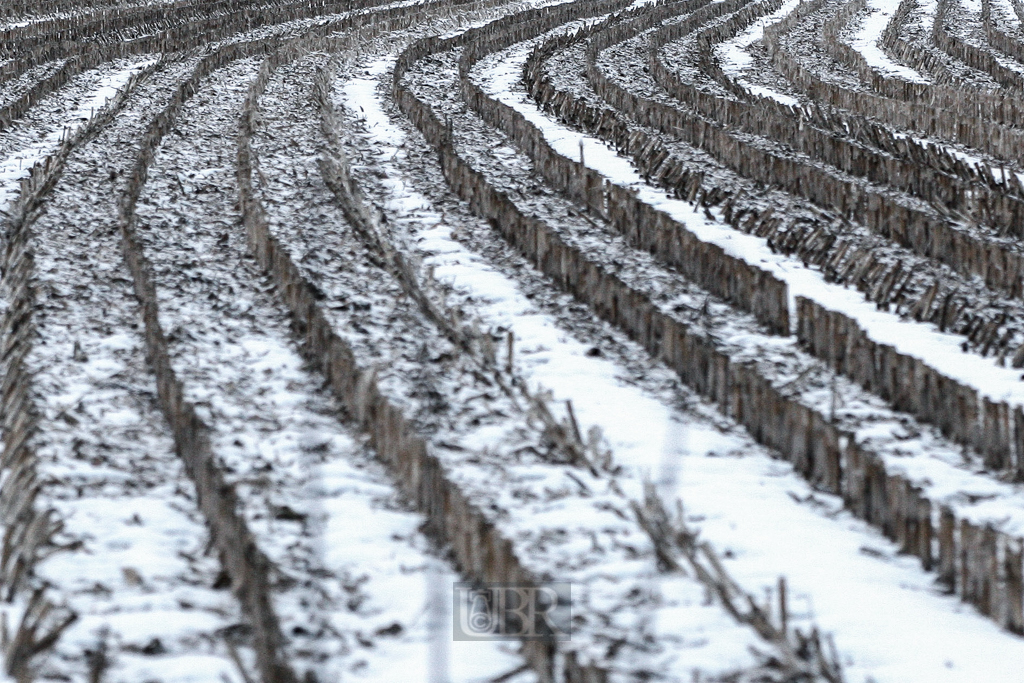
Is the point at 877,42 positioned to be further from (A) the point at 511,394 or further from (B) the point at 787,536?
(B) the point at 787,536

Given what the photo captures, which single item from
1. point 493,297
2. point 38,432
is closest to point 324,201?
point 493,297

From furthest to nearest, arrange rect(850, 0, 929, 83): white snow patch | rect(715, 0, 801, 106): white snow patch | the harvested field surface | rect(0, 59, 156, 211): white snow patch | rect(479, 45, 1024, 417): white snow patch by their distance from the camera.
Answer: rect(850, 0, 929, 83): white snow patch
rect(715, 0, 801, 106): white snow patch
rect(0, 59, 156, 211): white snow patch
rect(479, 45, 1024, 417): white snow patch
the harvested field surface

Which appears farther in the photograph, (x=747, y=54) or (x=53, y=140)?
(x=747, y=54)

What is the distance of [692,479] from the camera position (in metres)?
4.76

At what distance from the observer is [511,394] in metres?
5.48

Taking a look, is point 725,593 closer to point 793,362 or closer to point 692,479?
point 692,479

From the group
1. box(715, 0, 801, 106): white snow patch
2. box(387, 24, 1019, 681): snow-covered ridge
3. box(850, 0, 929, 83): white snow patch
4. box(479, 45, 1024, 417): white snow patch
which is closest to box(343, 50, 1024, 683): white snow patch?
box(387, 24, 1019, 681): snow-covered ridge

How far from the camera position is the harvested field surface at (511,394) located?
3719mm

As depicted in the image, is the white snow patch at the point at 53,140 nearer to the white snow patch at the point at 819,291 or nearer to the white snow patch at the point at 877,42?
the white snow patch at the point at 819,291

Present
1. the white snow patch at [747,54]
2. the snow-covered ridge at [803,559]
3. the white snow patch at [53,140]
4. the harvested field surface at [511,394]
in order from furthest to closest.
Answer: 1. the white snow patch at [747,54]
2. the white snow patch at [53,140]
3. the harvested field surface at [511,394]
4. the snow-covered ridge at [803,559]

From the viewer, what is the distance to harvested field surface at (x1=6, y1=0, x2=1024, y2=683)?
3.72 metres

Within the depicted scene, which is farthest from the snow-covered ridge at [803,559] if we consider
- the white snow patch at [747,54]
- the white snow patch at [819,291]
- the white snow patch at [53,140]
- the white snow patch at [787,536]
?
the white snow patch at [747,54]

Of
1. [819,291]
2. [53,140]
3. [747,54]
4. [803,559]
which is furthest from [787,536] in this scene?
[747,54]

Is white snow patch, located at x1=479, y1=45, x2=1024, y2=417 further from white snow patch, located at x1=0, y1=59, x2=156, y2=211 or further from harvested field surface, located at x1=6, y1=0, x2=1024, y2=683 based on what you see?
white snow patch, located at x1=0, y1=59, x2=156, y2=211
